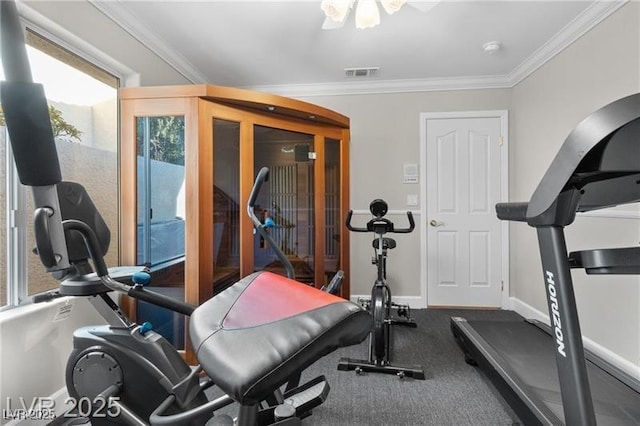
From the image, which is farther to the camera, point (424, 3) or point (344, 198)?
point (344, 198)

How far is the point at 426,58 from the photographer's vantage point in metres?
2.90

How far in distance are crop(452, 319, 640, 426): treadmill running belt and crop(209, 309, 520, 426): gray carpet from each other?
Answer: 16cm

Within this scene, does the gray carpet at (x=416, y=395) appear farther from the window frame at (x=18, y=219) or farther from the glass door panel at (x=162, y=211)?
the window frame at (x=18, y=219)

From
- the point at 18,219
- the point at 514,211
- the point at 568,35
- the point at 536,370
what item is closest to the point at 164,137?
the point at 18,219

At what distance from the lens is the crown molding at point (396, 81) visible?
6.94 feet

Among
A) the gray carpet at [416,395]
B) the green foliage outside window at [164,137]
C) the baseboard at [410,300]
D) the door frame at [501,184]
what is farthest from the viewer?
the baseboard at [410,300]

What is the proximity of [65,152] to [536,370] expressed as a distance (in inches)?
129

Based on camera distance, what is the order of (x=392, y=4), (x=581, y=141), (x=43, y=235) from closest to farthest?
1. (x=581, y=141)
2. (x=43, y=235)
3. (x=392, y=4)

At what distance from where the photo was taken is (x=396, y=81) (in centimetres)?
339

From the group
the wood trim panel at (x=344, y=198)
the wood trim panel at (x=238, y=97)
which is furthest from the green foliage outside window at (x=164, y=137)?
the wood trim panel at (x=344, y=198)

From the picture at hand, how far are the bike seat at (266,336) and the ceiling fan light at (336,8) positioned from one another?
1.71m

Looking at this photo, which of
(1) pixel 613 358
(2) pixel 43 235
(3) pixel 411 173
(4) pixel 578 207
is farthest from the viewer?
(3) pixel 411 173

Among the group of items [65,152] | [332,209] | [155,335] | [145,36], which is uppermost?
[145,36]

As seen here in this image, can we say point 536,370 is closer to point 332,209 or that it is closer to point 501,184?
point 332,209
